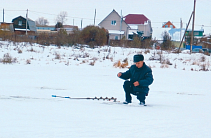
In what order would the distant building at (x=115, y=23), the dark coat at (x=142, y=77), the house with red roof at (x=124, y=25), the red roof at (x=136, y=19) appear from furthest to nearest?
the red roof at (x=136, y=19)
the distant building at (x=115, y=23)
the house with red roof at (x=124, y=25)
the dark coat at (x=142, y=77)

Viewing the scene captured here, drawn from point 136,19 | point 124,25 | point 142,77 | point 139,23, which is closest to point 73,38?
point 142,77

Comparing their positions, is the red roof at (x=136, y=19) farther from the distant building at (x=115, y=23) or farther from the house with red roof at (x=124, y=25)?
the distant building at (x=115, y=23)

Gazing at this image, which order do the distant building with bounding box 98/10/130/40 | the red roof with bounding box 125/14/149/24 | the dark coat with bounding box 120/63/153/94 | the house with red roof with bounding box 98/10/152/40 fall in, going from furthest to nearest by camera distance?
the red roof with bounding box 125/14/149/24
the distant building with bounding box 98/10/130/40
the house with red roof with bounding box 98/10/152/40
the dark coat with bounding box 120/63/153/94

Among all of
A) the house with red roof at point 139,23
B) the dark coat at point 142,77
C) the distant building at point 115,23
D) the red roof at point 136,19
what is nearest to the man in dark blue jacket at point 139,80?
the dark coat at point 142,77

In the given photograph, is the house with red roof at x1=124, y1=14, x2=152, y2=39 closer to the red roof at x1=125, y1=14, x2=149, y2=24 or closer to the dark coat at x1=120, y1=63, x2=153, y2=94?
the red roof at x1=125, y1=14, x2=149, y2=24

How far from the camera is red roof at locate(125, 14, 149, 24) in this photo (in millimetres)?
61094

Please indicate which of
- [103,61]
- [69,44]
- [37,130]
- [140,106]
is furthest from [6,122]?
[69,44]

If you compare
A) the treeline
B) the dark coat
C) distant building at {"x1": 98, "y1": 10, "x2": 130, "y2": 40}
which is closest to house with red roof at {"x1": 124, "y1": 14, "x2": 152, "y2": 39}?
distant building at {"x1": 98, "y1": 10, "x2": 130, "y2": 40}

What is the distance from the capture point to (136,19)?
6138 centimetres

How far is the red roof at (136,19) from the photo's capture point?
6109 centimetres

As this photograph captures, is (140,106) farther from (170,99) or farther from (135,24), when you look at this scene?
(135,24)

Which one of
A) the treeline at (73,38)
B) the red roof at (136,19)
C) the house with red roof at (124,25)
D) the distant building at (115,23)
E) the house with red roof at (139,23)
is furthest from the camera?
the red roof at (136,19)

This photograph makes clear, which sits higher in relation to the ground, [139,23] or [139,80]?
[139,23]

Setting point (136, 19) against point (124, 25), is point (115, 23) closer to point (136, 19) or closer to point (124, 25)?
point (124, 25)
